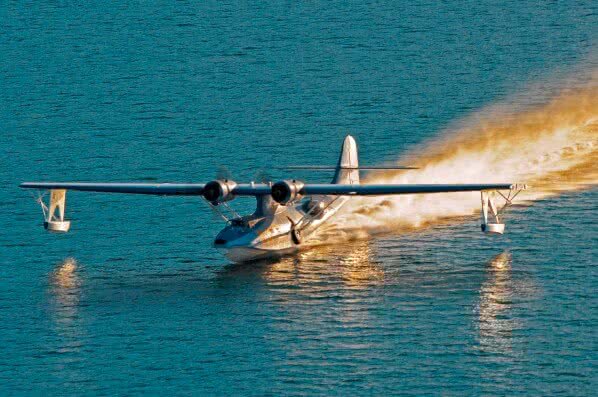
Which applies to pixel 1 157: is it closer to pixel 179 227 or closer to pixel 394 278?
pixel 179 227

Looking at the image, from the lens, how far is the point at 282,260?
356ft

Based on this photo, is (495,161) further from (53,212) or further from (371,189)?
(53,212)

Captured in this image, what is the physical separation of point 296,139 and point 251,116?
38.9 ft

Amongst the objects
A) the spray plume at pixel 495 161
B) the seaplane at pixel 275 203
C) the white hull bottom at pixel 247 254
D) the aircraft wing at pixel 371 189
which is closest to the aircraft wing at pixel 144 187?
the seaplane at pixel 275 203

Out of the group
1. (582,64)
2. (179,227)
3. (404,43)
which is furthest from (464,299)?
(404,43)

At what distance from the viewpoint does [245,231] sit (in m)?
106

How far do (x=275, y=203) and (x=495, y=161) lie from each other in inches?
1221

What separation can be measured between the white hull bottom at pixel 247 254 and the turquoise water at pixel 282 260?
1.13 metres

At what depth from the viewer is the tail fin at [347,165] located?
12175cm

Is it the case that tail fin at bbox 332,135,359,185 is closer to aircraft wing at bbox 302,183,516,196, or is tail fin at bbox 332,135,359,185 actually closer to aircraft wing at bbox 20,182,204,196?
aircraft wing at bbox 302,183,516,196

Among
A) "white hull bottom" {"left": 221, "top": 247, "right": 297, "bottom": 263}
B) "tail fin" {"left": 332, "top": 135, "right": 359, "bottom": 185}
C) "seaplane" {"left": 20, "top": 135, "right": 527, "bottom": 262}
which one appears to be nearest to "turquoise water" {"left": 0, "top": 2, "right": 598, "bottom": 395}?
"white hull bottom" {"left": 221, "top": 247, "right": 297, "bottom": 263}

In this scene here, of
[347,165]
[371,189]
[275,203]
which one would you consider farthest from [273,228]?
[347,165]

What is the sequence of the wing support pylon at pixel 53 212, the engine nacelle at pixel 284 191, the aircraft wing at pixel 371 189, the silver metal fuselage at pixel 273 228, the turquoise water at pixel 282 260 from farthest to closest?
1. the wing support pylon at pixel 53 212
2. the aircraft wing at pixel 371 189
3. the silver metal fuselage at pixel 273 228
4. the engine nacelle at pixel 284 191
5. the turquoise water at pixel 282 260

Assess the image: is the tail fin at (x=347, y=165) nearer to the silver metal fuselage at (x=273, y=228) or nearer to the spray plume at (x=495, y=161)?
the spray plume at (x=495, y=161)
